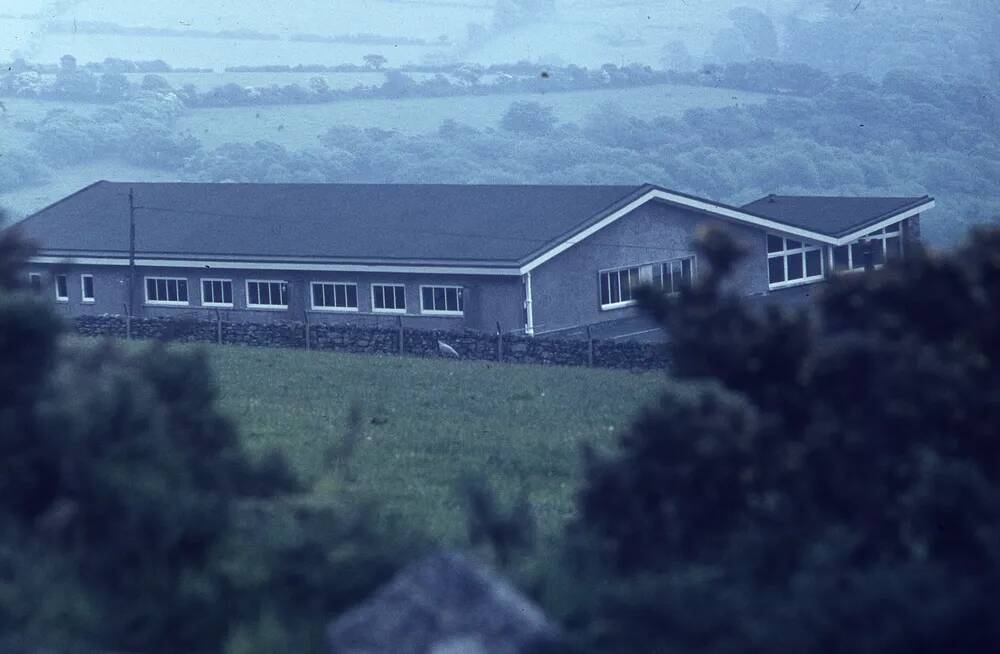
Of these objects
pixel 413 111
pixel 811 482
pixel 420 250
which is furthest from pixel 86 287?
pixel 413 111

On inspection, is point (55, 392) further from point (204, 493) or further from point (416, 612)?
point (416, 612)

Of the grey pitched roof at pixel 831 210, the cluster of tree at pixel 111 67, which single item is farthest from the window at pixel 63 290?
the cluster of tree at pixel 111 67

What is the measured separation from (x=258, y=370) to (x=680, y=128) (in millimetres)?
78550

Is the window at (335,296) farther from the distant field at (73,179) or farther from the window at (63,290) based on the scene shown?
the distant field at (73,179)

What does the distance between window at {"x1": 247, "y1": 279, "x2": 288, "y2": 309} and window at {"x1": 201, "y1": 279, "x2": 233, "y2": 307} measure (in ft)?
2.51

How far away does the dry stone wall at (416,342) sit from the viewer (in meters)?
31.6

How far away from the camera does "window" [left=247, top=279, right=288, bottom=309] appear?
142 ft

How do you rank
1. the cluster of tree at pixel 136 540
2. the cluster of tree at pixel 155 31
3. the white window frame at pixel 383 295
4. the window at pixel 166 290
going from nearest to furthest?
the cluster of tree at pixel 136 540 → the white window frame at pixel 383 295 → the window at pixel 166 290 → the cluster of tree at pixel 155 31

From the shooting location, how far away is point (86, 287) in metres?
46.8

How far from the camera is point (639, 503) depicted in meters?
7.25

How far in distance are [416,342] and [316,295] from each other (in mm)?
9756

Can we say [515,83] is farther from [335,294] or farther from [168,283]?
[335,294]

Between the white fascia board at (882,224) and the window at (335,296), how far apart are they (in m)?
16.9

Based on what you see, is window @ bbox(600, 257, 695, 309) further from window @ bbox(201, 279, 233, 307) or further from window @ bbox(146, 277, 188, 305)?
window @ bbox(146, 277, 188, 305)
